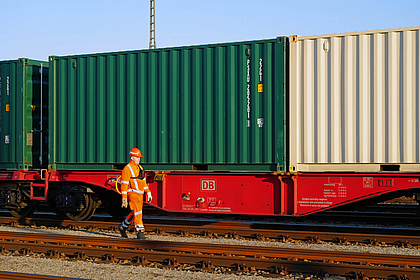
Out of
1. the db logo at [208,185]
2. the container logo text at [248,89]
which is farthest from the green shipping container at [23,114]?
the container logo text at [248,89]

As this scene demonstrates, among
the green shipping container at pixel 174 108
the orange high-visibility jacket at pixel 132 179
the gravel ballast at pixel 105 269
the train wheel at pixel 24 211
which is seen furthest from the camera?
the train wheel at pixel 24 211

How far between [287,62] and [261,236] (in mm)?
3356

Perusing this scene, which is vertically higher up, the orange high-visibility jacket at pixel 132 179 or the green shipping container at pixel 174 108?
the green shipping container at pixel 174 108

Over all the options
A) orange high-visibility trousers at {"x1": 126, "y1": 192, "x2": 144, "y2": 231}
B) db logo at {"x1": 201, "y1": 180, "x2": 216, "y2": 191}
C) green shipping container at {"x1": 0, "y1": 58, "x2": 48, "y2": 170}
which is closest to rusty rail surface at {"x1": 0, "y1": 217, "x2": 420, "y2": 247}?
db logo at {"x1": 201, "y1": 180, "x2": 216, "y2": 191}

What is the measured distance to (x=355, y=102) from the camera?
336 inches

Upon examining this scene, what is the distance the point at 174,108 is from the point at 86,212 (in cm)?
328

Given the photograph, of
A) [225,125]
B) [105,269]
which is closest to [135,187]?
[225,125]

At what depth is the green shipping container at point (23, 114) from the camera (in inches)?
432

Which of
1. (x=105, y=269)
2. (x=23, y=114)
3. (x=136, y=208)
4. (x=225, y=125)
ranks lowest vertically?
(x=105, y=269)

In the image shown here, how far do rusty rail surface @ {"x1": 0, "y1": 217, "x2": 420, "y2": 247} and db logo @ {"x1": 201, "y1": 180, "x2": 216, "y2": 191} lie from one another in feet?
2.66

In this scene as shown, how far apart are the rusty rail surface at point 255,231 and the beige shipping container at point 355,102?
1.19 m

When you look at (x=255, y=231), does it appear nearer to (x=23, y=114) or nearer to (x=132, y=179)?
(x=132, y=179)

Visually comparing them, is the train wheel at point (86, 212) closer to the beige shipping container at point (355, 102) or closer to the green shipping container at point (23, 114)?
the green shipping container at point (23, 114)

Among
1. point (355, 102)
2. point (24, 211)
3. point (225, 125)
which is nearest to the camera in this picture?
point (355, 102)
